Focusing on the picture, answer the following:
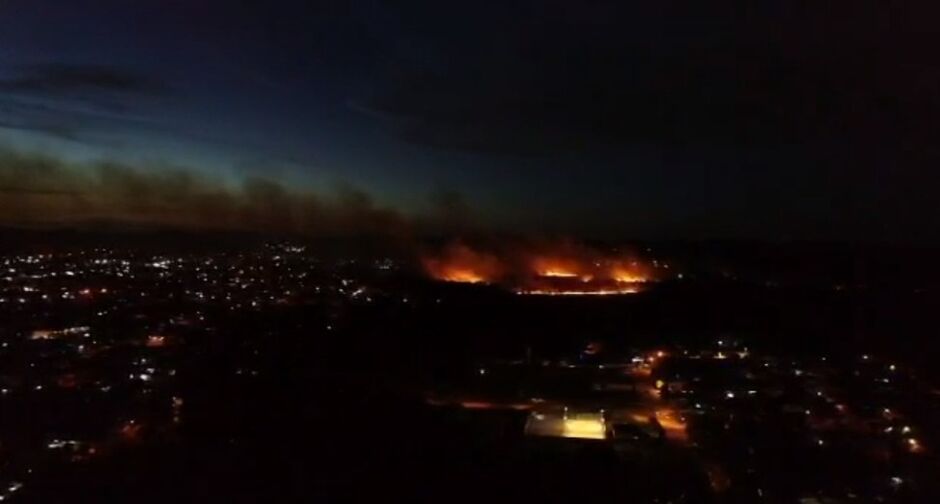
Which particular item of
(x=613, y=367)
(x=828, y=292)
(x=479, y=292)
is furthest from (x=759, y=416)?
(x=479, y=292)

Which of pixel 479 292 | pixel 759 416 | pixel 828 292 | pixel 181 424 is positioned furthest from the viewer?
pixel 479 292

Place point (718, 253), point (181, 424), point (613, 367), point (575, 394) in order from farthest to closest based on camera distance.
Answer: point (718, 253)
point (613, 367)
point (575, 394)
point (181, 424)

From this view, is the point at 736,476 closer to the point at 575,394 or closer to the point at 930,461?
the point at 930,461

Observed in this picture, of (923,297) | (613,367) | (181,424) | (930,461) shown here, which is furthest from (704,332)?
(181,424)

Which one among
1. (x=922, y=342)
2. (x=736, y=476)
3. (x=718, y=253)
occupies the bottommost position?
(x=736, y=476)

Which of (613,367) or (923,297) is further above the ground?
(923,297)

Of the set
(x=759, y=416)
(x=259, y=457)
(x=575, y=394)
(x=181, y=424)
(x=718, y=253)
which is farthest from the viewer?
(x=718, y=253)

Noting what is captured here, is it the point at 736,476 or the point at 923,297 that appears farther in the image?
the point at 923,297

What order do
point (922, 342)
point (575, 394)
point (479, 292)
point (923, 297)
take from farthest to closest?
point (479, 292)
point (923, 297)
point (922, 342)
point (575, 394)

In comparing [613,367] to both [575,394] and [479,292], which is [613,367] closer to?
[575,394]
